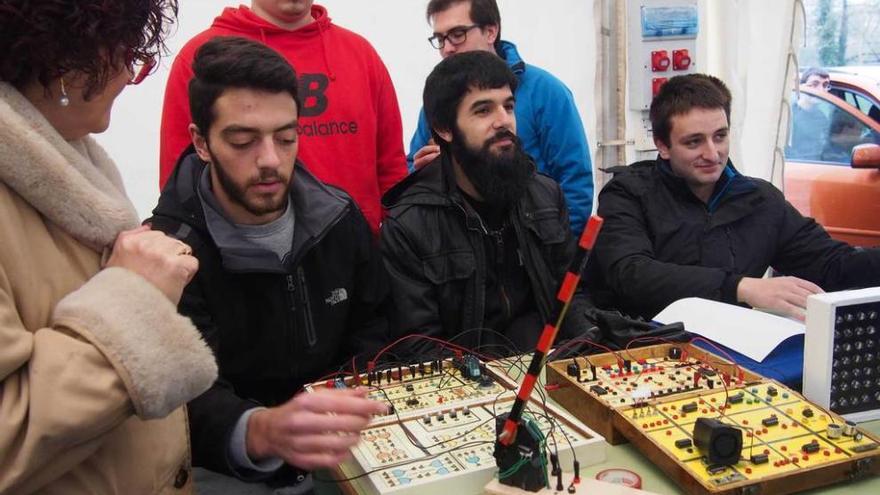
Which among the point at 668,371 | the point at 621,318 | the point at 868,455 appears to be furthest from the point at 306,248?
the point at 868,455

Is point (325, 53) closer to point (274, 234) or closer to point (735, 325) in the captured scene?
point (274, 234)

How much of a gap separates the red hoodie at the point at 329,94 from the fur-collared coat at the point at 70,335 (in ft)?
5.28

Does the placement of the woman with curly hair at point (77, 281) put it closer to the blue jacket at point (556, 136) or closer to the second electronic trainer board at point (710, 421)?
the second electronic trainer board at point (710, 421)

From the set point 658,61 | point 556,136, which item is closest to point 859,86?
point 658,61

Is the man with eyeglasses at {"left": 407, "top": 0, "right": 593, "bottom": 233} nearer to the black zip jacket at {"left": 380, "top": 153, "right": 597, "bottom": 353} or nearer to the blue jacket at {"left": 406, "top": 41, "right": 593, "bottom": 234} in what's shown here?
the blue jacket at {"left": 406, "top": 41, "right": 593, "bottom": 234}

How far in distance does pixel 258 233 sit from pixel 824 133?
5.15 metres

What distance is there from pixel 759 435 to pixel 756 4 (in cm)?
386

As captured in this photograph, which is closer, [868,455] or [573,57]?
[868,455]

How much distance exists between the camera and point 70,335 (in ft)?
3.25

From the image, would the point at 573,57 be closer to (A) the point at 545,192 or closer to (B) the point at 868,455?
(A) the point at 545,192

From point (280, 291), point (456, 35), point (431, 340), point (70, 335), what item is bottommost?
point (431, 340)

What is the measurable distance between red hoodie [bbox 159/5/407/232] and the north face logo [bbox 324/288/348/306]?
660 millimetres

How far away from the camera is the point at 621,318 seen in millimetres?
2047

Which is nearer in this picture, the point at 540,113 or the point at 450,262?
the point at 450,262
